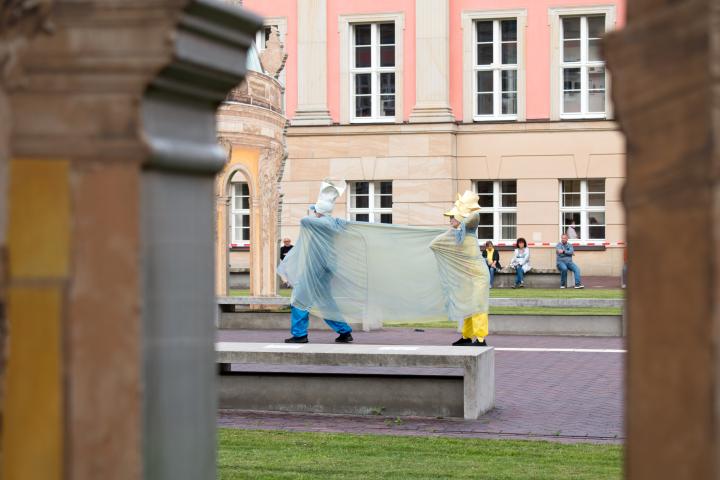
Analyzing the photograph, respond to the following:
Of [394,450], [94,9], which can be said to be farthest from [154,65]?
[394,450]

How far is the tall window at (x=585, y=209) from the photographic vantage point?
38.0 metres

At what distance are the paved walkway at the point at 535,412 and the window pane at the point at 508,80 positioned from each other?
23811 millimetres

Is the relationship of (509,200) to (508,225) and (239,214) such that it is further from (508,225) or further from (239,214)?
(239,214)

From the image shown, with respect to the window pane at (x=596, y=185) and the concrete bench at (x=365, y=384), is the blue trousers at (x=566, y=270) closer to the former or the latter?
the window pane at (x=596, y=185)

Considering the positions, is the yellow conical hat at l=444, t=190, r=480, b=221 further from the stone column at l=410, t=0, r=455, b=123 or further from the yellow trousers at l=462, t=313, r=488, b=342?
the stone column at l=410, t=0, r=455, b=123

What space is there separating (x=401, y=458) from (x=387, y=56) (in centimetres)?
3199

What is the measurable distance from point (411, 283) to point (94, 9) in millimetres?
12213

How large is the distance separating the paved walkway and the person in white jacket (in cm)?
1703

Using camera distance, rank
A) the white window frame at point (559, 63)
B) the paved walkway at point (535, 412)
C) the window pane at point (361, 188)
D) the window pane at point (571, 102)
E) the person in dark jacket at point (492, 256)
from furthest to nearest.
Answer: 1. the window pane at point (361, 188)
2. the window pane at point (571, 102)
3. the white window frame at point (559, 63)
4. the person in dark jacket at point (492, 256)
5. the paved walkway at point (535, 412)

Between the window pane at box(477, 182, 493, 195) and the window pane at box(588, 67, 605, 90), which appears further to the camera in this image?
the window pane at box(477, 182, 493, 195)

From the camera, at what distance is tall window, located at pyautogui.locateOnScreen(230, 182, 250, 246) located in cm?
3909

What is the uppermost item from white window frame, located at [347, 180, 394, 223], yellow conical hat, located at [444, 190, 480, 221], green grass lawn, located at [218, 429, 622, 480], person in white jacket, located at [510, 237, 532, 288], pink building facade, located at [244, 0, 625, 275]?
pink building facade, located at [244, 0, 625, 275]

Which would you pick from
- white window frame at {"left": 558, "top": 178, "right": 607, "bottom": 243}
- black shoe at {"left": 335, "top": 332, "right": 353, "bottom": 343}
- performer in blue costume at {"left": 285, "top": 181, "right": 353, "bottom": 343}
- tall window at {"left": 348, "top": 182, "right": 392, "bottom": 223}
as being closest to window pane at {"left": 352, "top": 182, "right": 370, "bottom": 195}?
tall window at {"left": 348, "top": 182, "right": 392, "bottom": 223}

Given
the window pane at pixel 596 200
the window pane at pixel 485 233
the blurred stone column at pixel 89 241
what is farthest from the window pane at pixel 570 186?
the blurred stone column at pixel 89 241
